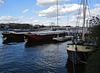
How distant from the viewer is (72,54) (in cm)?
1267

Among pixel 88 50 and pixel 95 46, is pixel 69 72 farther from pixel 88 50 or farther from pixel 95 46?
pixel 95 46

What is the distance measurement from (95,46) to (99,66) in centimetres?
566

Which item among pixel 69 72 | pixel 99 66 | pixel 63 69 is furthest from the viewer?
pixel 63 69

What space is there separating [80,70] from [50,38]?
107 ft

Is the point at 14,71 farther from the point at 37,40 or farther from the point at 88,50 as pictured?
the point at 37,40

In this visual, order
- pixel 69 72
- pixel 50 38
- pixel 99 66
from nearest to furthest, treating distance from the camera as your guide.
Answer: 1. pixel 99 66
2. pixel 69 72
3. pixel 50 38

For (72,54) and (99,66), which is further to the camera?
(72,54)

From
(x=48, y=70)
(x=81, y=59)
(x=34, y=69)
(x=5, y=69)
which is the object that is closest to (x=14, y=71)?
(x=5, y=69)

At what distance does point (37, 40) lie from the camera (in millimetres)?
38062

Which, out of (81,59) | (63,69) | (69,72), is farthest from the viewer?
Answer: (81,59)

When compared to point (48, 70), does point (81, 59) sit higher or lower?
higher

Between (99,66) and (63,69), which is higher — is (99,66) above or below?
above

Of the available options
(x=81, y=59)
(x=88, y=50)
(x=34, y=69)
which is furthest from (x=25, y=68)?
(x=88, y=50)

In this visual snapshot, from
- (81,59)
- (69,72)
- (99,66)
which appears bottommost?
(69,72)
